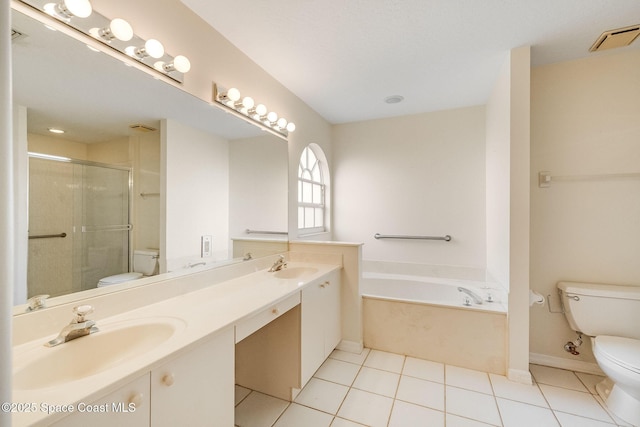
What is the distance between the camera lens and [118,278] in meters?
1.20

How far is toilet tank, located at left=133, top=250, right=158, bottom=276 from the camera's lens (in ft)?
4.16

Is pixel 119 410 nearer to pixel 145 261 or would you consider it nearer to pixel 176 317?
pixel 176 317

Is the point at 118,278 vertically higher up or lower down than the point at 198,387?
higher up

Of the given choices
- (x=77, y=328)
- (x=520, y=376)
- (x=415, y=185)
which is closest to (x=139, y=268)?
(x=77, y=328)

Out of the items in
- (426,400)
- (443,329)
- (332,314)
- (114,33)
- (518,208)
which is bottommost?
(426,400)

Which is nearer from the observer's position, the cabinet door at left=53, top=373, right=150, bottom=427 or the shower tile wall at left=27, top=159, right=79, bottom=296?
the cabinet door at left=53, top=373, right=150, bottom=427

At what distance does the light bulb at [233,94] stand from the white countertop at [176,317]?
47.7 inches

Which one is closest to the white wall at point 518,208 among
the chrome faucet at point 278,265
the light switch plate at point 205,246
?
the chrome faucet at point 278,265

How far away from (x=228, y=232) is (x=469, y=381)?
78.9 inches

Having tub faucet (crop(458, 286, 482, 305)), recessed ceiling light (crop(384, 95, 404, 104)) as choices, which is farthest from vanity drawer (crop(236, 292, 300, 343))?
recessed ceiling light (crop(384, 95, 404, 104))

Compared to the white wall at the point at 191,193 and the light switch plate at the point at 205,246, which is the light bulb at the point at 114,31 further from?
the light switch plate at the point at 205,246

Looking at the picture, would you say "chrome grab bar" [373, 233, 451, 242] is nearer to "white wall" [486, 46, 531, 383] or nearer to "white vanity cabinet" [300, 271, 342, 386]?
"white wall" [486, 46, 531, 383]

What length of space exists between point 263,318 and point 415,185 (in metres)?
2.38

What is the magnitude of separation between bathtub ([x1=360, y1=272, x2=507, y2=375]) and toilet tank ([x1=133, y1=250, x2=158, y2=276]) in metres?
1.66
